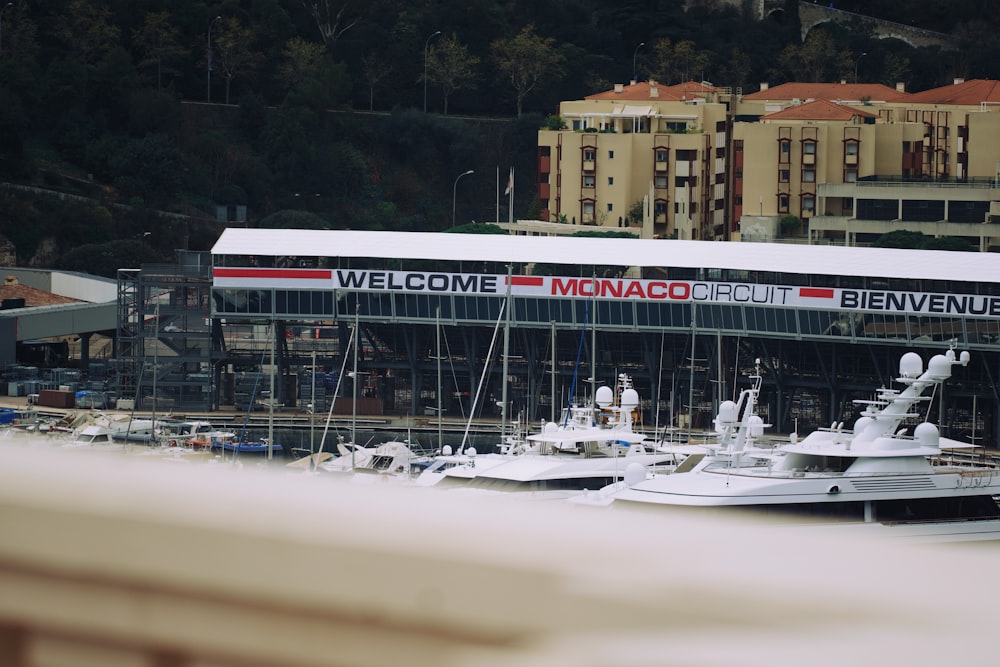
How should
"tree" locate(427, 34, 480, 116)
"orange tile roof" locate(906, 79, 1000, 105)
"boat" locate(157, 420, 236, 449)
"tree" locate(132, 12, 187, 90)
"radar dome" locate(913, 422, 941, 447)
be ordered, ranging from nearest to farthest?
"radar dome" locate(913, 422, 941, 447) → "boat" locate(157, 420, 236, 449) → "orange tile roof" locate(906, 79, 1000, 105) → "tree" locate(132, 12, 187, 90) → "tree" locate(427, 34, 480, 116)

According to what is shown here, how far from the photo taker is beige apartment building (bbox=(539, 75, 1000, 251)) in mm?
58844

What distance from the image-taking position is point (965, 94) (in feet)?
227

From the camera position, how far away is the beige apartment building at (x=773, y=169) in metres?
58.8

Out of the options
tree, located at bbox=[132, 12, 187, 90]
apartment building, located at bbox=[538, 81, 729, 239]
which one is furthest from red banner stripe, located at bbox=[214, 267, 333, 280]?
tree, located at bbox=[132, 12, 187, 90]

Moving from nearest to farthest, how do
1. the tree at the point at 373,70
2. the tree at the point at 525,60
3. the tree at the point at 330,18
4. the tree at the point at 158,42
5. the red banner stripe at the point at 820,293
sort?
the red banner stripe at the point at 820,293 < the tree at the point at 158,42 < the tree at the point at 525,60 < the tree at the point at 373,70 < the tree at the point at 330,18

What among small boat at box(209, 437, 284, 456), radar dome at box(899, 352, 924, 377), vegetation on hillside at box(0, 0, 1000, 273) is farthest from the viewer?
vegetation on hillside at box(0, 0, 1000, 273)

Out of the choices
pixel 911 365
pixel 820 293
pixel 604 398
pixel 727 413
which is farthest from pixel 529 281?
pixel 727 413

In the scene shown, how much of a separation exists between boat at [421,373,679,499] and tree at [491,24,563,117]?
45635 millimetres

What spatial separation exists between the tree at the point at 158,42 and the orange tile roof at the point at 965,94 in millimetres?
28640

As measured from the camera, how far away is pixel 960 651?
56.6 inches

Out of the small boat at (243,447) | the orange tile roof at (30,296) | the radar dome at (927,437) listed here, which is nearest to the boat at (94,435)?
the small boat at (243,447)

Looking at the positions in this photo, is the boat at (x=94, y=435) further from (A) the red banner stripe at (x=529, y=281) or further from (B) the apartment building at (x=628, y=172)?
(B) the apartment building at (x=628, y=172)

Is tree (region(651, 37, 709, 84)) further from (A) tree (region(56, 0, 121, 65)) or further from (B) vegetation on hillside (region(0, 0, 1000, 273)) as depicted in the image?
(A) tree (region(56, 0, 121, 65))

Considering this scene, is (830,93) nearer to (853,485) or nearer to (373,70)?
(373,70)
